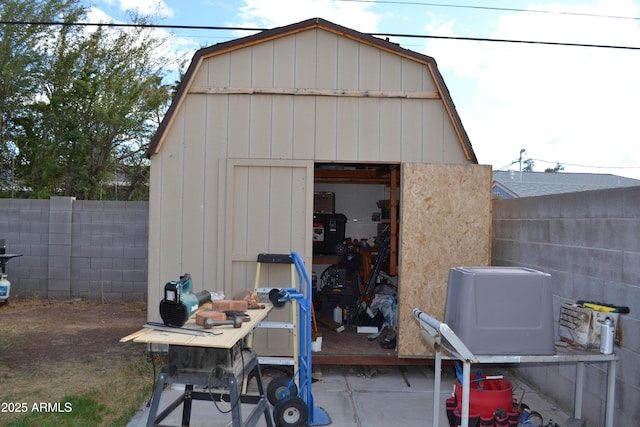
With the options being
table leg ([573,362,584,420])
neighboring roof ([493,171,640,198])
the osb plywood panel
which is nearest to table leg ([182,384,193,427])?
the osb plywood panel

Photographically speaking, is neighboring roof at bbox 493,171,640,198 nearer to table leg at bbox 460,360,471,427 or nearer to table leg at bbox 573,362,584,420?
table leg at bbox 573,362,584,420

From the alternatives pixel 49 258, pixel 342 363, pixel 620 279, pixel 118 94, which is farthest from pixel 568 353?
pixel 118 94

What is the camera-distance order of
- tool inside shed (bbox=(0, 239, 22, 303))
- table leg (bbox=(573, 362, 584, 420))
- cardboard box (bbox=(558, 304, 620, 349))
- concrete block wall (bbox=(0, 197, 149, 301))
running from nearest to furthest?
cardboard box (bbox=(558, 304, 620, 349)), table leg (bbox=(573, 362, 584, 420)), tool inside shed (bbox=(0, 239, 22, 303)), concrete block wall (bbox=(0, 197, 149, 301))

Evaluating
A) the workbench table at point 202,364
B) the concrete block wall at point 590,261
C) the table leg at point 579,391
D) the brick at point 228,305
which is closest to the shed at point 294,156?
the concrete block wall at point 590,261

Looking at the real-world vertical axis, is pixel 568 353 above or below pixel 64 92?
below

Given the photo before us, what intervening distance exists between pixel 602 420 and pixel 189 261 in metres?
3.51

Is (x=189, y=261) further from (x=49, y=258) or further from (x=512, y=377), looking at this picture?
(x=49, y=258)

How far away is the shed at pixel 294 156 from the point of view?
16.4ft

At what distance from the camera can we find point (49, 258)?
27.9ft

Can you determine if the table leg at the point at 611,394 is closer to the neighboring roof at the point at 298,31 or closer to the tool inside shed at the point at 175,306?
the tool inside shed at the point at 175,306

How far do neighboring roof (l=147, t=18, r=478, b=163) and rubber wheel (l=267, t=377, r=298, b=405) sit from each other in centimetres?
237

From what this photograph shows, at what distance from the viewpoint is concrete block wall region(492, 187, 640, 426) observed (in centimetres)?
326

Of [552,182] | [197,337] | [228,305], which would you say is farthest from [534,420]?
[552,182]

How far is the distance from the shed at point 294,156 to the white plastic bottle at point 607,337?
2.07m
